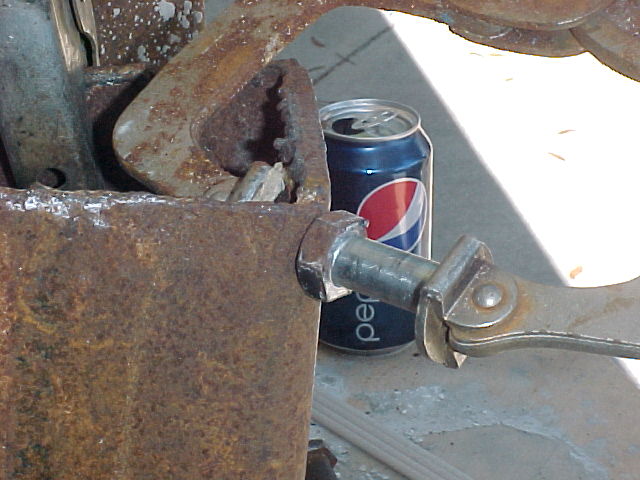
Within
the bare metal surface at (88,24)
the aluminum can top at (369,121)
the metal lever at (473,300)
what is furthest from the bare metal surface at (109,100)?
the aluminum can top at (369,121)

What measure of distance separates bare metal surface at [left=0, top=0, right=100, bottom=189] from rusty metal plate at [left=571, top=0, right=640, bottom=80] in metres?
0.49

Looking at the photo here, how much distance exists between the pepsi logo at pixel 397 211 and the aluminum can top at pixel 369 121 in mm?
88

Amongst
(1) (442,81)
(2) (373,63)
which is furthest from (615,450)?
(2) (373,63)

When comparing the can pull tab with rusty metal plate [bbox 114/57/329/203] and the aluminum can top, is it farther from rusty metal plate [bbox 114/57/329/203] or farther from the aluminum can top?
rusty metal plate [bbox 114/57/329/203]

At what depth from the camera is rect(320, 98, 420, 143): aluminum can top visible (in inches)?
61.2

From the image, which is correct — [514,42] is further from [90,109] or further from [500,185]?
[500,185]

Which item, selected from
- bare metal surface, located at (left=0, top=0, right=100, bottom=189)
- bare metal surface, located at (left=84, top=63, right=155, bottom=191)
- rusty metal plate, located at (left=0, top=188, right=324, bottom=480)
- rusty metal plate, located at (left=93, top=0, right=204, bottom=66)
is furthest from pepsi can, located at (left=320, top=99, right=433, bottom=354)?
rusty metal plate, located at (left=0, top=188, right=324, bottom=480)

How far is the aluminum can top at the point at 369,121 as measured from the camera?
1.55m

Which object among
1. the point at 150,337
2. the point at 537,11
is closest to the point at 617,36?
the point at 537,11

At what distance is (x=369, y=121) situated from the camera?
1603 mm

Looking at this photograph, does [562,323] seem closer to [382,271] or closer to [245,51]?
[382,271]

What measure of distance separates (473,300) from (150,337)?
0.83 ft

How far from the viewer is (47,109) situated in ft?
2.89

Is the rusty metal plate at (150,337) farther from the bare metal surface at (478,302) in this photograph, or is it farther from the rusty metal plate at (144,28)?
the rusty metal plate at (144,28)
